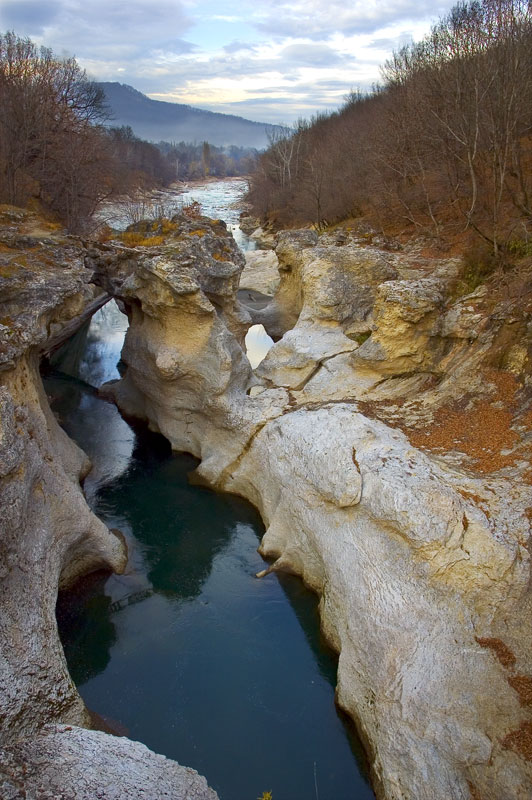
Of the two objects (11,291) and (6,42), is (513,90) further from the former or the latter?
(6,42)

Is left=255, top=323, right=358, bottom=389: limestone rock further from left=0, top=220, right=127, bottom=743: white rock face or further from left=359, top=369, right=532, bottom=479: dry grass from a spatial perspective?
left=0, top=220, right=127, bottom=743: white rock face

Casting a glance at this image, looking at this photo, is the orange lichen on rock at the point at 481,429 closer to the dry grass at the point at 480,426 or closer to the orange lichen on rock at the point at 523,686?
the dry grass at the point at 480,426

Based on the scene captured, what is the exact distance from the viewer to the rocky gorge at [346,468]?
9285 mm

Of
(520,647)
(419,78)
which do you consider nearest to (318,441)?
(520,647)

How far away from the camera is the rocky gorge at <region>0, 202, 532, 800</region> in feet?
30.5

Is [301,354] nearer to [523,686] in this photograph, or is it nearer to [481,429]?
[481,429]

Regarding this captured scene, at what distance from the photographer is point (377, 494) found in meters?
11.7

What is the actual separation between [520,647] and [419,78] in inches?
859

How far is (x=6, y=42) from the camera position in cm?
3158

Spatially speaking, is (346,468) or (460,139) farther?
(460,139)

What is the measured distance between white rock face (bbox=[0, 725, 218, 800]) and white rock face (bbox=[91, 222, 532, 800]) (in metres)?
3.45

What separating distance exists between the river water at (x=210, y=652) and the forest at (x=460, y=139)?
12161 millimetres

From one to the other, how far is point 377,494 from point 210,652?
4549 millimetres

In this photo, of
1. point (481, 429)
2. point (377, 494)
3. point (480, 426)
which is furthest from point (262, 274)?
point (377, 494)
